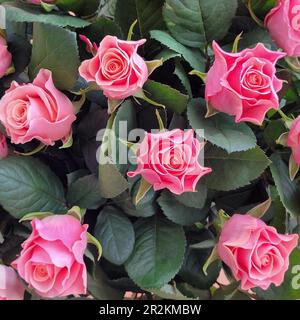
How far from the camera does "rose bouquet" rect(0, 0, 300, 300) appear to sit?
0.37 metres

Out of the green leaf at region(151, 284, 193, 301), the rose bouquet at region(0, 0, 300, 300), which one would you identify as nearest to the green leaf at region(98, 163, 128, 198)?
the rose bouquet at region(0, 0, 300, 300)

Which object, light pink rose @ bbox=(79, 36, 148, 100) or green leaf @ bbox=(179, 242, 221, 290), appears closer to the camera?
light pink rose @ bbox=(79, 36, 148, 100)

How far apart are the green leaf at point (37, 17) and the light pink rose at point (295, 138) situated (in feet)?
0.59

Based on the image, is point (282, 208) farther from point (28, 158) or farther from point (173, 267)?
point (28, 158)

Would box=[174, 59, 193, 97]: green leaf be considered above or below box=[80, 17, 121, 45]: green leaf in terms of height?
below

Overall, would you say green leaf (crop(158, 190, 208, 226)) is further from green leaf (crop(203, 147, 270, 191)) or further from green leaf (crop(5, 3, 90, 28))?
green leaf (crop(5, 3, 90, 28))

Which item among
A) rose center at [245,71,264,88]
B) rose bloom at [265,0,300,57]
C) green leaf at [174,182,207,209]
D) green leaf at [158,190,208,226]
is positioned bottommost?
green leaf at [158,190,208,226]

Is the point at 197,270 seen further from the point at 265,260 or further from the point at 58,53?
the point at 58,53

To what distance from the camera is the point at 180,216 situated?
1.42ft

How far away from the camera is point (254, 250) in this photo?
0.39 metres

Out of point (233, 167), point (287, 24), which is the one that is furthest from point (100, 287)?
point (287, 24)

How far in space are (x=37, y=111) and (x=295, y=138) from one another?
0.65 feet

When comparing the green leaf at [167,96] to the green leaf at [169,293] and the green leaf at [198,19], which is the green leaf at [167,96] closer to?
the green leaf at [198,19]
